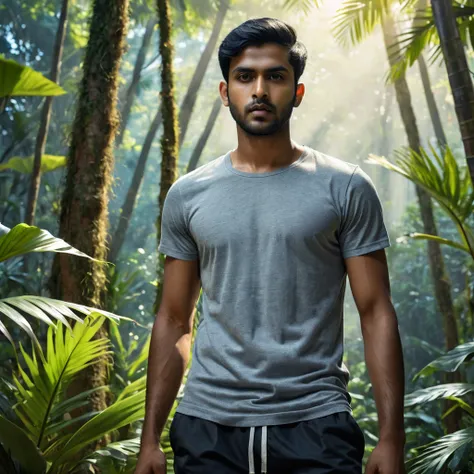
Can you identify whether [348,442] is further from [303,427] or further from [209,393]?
[209,393]

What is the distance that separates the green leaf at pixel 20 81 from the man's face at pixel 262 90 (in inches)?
98.4

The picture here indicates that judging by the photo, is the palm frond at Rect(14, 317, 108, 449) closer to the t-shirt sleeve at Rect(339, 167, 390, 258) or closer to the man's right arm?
the man's right arm

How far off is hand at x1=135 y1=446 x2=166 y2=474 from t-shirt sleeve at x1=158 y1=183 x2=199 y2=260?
1.82 feet

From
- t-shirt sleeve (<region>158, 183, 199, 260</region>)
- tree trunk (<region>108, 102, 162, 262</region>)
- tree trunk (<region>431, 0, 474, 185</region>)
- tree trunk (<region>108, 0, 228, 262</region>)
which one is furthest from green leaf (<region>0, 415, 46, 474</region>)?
tree trunk (<region>108, 102, 162, 262</region>)

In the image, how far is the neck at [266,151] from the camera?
252cm

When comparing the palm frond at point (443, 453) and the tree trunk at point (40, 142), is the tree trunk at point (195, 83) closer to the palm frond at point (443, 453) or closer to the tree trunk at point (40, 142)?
the tree trunk at point (40, 142)

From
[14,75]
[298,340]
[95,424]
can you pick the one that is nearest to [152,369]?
[298,340]

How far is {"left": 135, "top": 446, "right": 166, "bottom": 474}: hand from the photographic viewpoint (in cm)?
237

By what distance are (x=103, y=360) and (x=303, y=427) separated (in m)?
2.85

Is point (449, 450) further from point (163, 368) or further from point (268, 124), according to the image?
point (268, 124)

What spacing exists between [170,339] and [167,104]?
4125mm

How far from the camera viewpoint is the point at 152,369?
2.54 m

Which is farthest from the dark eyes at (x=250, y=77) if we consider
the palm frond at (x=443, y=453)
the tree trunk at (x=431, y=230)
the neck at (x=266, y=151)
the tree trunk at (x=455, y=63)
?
the tree trunk at (x=431, y=230)

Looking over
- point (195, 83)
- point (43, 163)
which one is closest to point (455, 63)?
point (43, 163)
